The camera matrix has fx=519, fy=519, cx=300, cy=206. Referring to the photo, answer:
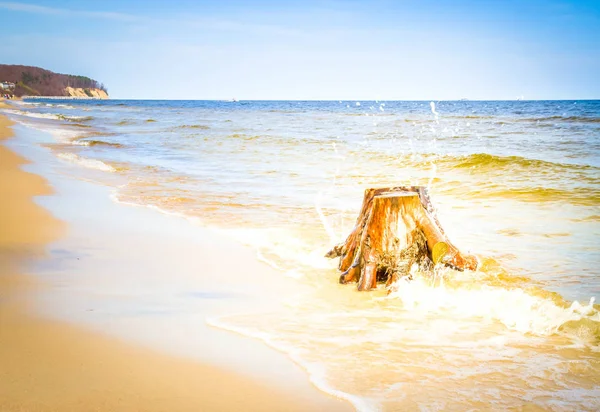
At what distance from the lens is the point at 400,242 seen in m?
4.66

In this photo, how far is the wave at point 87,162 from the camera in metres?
12.7

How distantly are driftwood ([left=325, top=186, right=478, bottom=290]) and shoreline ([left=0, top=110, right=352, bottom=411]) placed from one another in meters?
2.04

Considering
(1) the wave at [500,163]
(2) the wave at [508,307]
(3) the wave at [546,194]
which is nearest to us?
(2) the wave at [508,307]

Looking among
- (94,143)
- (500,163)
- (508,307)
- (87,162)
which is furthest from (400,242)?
(94,143)

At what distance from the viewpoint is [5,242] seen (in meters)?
5.28

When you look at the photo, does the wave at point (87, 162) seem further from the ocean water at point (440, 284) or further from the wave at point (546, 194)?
the wave at point (546, 194)

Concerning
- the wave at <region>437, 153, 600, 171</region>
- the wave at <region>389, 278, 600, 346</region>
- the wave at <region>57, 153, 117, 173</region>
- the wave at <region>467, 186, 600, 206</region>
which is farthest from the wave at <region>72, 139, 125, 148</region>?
the wave at <region>389, 278, 600, 346</region>

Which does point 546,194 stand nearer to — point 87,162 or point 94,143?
point 87,162

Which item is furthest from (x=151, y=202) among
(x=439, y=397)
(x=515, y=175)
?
(x=515, y=175)

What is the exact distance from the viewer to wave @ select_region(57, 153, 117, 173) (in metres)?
12.7

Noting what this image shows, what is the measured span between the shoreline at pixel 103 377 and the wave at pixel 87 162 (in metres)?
9.41

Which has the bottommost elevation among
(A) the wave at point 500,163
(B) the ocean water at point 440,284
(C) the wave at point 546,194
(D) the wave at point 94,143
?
(B) the ocean water at point 440,284

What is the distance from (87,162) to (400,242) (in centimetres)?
1114

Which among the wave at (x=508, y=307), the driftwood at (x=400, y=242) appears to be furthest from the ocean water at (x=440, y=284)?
the driftwood at (x=400, y=242)
